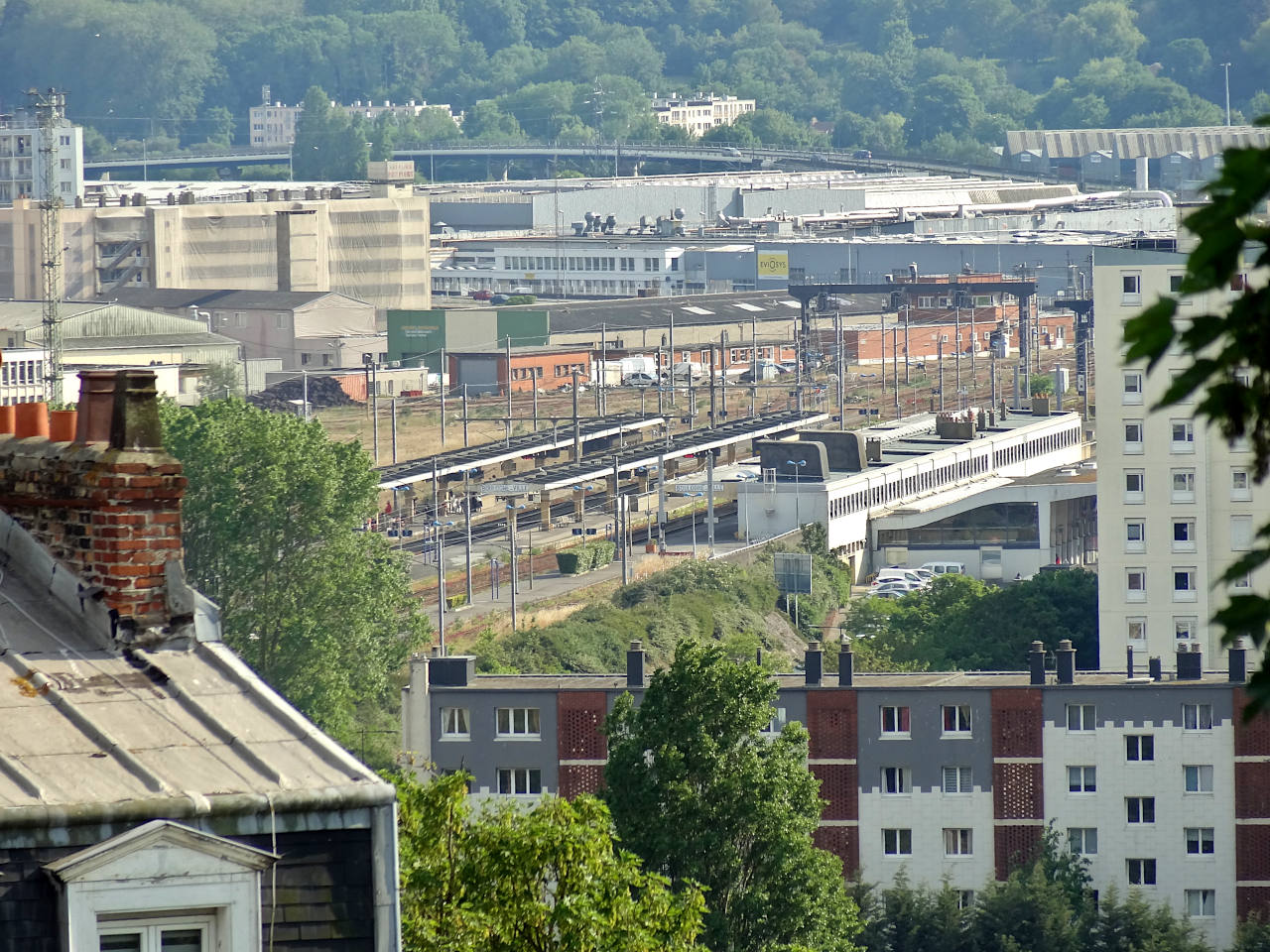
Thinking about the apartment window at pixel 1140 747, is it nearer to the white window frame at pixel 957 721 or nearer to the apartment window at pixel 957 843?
the white window frame at pixel 957 721

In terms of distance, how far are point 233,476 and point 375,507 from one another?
2.64 metres

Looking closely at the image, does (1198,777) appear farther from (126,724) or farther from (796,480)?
(796,480)

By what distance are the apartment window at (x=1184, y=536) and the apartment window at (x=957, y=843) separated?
12.0 metres

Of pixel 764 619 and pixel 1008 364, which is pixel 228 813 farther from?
pixel 1008 364

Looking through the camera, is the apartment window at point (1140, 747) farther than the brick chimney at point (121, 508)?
Yes

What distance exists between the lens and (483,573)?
165 feet

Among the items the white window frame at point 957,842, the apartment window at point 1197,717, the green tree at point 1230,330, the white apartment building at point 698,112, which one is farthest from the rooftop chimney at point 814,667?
the white apartment building at point 698,112

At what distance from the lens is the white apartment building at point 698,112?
638 feet

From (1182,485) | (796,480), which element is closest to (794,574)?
(796,480)

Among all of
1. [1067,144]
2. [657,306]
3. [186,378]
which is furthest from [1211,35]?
[186,378]

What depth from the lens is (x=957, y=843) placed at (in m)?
30.0

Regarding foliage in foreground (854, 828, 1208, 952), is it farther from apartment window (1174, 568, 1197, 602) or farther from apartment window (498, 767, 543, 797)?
apartment window (1174, 568, 1197, 602)

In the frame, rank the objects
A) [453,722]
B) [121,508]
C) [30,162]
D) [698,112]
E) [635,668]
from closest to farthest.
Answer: [121,508] → [635,668] → [453,722] → [30,162] → [698,112]

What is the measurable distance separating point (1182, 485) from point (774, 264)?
231 feet
